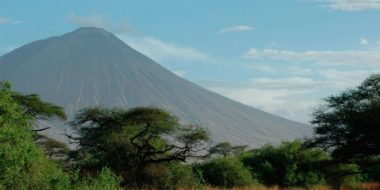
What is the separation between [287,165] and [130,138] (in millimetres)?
10263

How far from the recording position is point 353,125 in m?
27.8

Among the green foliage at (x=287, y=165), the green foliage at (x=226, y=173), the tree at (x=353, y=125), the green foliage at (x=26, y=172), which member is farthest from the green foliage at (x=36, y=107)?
the green foliage at (x=26, y=172)

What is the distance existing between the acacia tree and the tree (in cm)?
799

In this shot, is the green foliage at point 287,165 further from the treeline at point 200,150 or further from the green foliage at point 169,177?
the green foliage at point 169,177

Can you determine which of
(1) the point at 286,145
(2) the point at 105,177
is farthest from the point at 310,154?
(2) the point at 105,177

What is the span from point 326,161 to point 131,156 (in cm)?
998

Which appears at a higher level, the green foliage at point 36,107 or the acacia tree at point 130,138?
the green foliage at point 36,107

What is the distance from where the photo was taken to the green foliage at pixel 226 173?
119 feet

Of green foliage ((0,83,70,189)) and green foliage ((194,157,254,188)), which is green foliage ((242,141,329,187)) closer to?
green foliage ((194,157,254,188))

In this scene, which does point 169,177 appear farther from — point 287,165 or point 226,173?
point 287,165

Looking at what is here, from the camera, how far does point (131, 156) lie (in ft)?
110

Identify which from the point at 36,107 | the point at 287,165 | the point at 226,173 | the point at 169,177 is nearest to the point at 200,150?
the point at 226,173

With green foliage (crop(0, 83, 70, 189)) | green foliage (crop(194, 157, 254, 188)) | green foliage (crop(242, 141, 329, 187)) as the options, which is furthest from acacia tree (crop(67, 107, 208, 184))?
green foliage (crop(0, 83, 70, 189))

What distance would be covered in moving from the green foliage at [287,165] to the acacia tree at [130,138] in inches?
213
